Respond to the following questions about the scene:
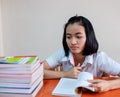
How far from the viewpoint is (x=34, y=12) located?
2.44 m

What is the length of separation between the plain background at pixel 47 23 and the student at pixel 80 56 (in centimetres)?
86

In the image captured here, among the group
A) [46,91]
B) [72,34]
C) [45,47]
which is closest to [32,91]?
[46,91]

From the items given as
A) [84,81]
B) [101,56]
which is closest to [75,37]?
[101,56]

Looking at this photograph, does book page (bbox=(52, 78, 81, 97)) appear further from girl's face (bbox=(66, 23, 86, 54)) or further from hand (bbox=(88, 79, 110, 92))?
girl's face (bbox=(66, 23, 86, 54))

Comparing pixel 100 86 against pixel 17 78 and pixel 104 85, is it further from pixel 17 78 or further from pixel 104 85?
pixel 17 78

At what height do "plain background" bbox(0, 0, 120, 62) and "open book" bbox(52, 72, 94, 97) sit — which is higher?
"plain background" bbox(0, 0, 120, 62)

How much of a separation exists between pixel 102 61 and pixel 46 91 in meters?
0.54

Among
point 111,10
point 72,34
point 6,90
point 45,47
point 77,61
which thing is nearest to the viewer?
point 6,90

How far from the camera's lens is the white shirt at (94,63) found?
1415mm

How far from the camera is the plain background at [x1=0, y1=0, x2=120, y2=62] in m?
2.35

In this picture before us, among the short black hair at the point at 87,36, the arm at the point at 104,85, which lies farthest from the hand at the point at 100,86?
the short black hair at the point at 87,36

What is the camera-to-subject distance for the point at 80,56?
1.55 m

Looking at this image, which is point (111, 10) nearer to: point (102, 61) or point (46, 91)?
point (102, 61)

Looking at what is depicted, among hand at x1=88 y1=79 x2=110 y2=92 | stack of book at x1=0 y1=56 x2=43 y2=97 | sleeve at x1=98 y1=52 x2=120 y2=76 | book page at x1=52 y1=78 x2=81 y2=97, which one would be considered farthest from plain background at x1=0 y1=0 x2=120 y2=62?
stack of book at x1=0 y1=56 x2=43 y2=97
